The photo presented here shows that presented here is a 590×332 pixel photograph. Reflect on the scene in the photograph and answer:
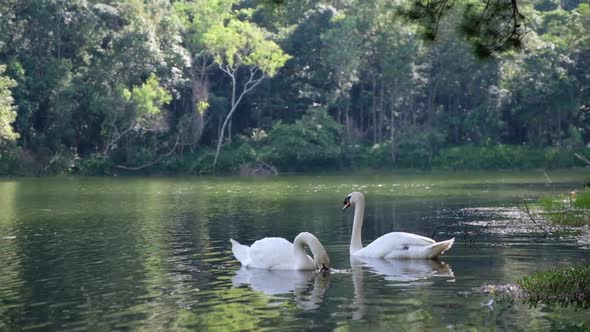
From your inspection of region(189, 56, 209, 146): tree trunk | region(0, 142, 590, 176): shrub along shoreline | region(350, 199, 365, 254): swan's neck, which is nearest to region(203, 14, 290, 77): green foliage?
region(189, 56, 209, 146): tree trunk

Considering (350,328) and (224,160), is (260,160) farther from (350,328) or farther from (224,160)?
(350,328)

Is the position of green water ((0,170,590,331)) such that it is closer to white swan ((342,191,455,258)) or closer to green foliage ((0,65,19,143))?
white swan ((342,191,455,258))

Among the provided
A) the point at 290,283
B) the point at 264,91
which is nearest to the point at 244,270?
the point at 290,283

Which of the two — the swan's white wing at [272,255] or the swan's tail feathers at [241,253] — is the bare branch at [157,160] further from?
the swan's white wing at [272,255]

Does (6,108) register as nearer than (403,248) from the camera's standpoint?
No

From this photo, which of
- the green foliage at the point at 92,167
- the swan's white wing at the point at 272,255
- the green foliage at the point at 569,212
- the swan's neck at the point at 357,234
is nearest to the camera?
the swan's white wing at the point at 272,255

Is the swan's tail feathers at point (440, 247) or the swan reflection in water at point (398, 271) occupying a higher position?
the swan's tail feathers at point (440, 247)

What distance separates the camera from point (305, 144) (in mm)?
67188

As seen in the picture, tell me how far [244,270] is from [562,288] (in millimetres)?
6466

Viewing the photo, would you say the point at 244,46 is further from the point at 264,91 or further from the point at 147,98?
the point at 147,98

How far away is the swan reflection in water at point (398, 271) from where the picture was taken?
627 inches

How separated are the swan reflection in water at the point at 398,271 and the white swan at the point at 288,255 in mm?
679

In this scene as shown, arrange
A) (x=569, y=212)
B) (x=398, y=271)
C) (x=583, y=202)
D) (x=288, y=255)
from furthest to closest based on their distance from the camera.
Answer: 1. (x=583, y=202)
2. (x=569, y=212)
3. (x=288, y=255)
4. (x=398, y=271)

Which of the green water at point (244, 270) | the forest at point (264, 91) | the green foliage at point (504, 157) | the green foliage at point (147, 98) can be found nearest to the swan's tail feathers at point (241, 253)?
the green water at point (244, 270)
